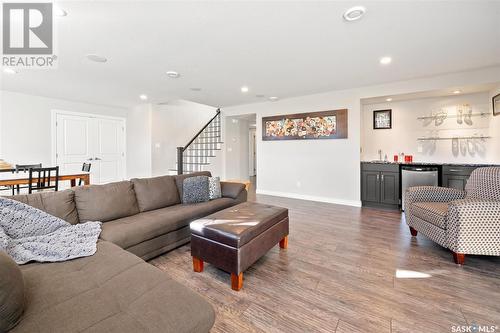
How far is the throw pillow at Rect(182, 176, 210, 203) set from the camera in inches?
120

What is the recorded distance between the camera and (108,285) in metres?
1.15

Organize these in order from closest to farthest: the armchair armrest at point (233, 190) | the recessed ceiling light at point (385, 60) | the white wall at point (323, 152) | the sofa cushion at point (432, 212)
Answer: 1. the sofa cushion at point (432, 212)
2. the recessed ceiling light at point (385, 60)
3. the armchair armrest at point (233, 190)
4. the white wall at point (323, 152)

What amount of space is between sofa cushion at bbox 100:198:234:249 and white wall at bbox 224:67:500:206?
9.14 feet

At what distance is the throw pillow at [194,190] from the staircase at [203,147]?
308cm

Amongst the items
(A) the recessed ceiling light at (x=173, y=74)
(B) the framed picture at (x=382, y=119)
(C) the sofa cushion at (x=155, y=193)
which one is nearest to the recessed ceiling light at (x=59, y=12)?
(A) the recessed ceiling light at (x=173, y=74)

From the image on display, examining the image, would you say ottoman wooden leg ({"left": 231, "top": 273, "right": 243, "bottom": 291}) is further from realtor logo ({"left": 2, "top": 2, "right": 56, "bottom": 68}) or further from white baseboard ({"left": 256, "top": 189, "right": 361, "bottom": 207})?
white baseboard ({"left": 256, "top": 189, "right": 361, "bottom": 207})

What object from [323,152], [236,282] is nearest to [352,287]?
[236,282]

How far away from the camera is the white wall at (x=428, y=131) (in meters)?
3.91

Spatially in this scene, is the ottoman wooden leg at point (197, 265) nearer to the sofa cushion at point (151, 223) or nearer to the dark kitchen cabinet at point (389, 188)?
the sofa cushion at point (151, 223)

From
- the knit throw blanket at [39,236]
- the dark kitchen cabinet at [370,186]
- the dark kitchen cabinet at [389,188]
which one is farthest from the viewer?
the dark kitchen cabinet at [370,186]

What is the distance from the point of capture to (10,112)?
15.4ft

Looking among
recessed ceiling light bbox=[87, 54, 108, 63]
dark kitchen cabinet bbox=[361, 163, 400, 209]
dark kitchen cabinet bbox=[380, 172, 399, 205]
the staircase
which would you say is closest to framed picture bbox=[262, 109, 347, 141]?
dark kitchen cabinet bbox=[361, 163, 400, 209]

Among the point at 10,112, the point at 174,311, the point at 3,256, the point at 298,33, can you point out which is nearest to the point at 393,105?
the point at 298,33

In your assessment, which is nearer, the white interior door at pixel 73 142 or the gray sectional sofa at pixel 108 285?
the gray sectional sofa at pixel 108 285
